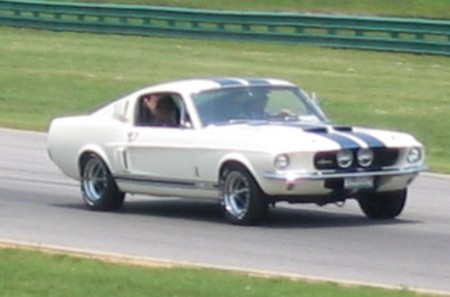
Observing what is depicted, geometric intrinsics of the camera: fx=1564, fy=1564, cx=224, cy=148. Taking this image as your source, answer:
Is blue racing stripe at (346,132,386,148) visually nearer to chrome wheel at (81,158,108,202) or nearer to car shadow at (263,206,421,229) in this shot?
car shadow at (263,206,421,229)

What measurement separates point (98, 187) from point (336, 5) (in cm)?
3466

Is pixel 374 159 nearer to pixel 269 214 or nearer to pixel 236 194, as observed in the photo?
pixel 236 194

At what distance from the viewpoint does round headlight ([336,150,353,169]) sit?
14.0 metres

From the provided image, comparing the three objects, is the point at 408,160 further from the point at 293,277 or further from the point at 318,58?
the point at 318,58

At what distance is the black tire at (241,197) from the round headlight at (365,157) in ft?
3.04

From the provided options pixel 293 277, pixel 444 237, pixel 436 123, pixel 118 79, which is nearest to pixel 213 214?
pixel 444 237

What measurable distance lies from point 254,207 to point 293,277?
3224 mm

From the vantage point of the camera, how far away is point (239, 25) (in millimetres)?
37281

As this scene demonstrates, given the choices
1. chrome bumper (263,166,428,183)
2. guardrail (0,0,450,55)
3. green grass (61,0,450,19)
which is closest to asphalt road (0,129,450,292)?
chrome bumper (263,166,428,183)

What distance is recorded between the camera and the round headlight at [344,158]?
1400 centimetres

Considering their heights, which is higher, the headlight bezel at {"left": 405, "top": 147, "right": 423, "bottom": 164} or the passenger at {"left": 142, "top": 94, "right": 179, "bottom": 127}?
the passenger at {"left": 142, "top": 94, "right": 179, "bottom": 127}

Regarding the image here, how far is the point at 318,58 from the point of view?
A: 1364 inches

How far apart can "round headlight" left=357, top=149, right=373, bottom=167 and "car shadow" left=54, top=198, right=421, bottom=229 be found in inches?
26.5

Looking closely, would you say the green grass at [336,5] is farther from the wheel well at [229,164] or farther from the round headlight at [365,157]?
the round headlight at [365,157]
